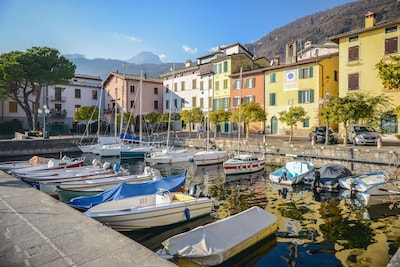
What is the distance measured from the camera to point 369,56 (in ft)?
106

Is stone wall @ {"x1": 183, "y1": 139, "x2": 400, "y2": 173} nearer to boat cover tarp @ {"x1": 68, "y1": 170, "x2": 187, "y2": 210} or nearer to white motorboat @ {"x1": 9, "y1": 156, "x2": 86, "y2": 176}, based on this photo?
boat cover tarp @ {"x1": 68, "y1": 170, "x2": 187, "y2": 210}

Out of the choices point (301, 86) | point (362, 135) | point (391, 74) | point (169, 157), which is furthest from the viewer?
point (301, 86)

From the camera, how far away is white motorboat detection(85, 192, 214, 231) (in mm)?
10273

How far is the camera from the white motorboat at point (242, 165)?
23641 mm

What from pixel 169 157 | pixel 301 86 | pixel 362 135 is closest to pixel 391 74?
pixel 362 135

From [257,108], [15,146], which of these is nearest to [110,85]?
[15,146]

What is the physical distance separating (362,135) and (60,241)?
87.9ft

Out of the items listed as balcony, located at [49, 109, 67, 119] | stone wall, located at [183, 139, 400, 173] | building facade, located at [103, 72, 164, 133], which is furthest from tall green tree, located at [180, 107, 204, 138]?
balcony, located at [49, 109, 67, 119]

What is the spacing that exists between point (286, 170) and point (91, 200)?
47.2 ft

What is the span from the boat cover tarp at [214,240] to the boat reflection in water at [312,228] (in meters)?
0.70

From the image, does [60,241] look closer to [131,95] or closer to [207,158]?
[207,158]

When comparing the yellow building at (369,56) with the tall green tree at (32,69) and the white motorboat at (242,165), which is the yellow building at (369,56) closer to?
the white motorboat at (242,165)

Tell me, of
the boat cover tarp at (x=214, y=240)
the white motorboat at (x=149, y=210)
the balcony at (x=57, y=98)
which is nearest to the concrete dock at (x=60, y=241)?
the white motorboat at (x=149, y=210)

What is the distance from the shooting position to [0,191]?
38.2 feet
